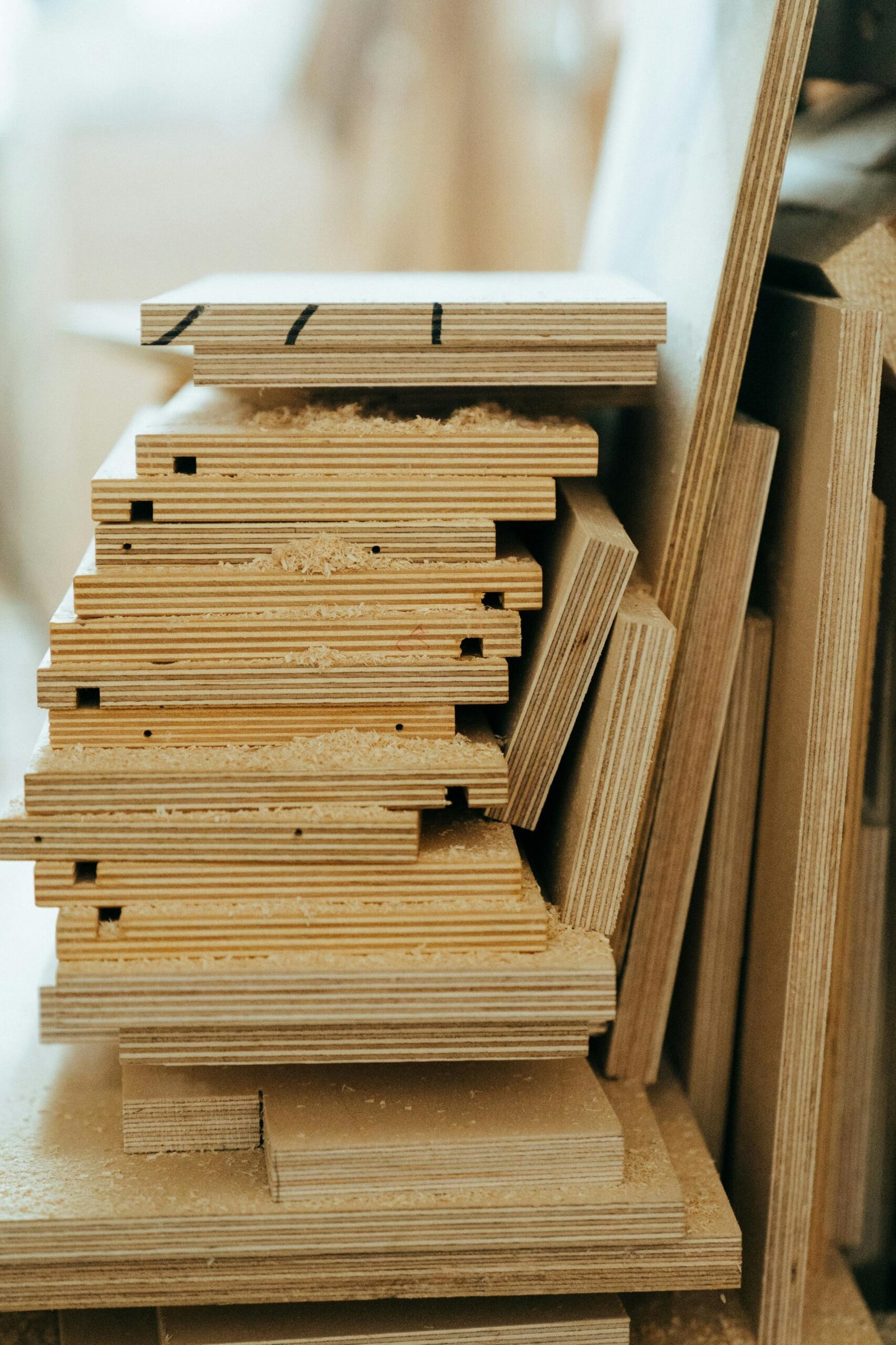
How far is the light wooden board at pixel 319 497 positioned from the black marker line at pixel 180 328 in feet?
0.37

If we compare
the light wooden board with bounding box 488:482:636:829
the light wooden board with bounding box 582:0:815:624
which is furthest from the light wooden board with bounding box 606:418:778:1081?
the light wooden board with bounding box 488:482:636:829

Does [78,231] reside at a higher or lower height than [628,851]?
higher

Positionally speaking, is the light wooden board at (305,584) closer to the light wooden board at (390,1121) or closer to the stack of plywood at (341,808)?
the stack of plywood at (341,808)

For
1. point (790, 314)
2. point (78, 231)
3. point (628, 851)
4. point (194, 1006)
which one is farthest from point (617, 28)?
point (194, 1006)

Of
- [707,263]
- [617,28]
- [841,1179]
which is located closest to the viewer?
[707,263]

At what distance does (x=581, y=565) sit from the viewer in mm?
951

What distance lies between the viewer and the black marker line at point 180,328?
3.11 ft

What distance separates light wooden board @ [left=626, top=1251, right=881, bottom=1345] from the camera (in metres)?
1.13

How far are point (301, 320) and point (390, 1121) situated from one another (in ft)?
2.31

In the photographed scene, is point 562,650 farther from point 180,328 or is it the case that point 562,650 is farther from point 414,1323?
point 414,1323

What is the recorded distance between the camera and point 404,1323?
1032 millimetres

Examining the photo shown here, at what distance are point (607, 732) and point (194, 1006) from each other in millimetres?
415

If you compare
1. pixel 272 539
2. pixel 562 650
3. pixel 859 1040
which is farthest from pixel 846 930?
pixel 272 539

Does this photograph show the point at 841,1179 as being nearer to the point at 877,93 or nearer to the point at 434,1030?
the point at 434,1030
